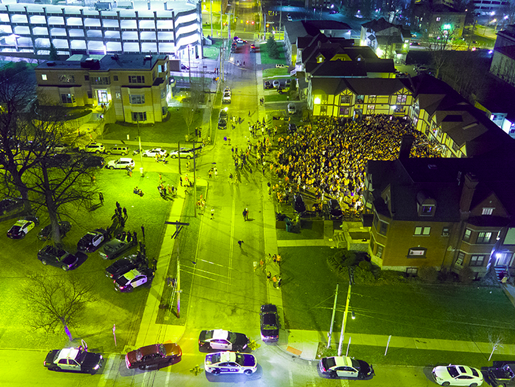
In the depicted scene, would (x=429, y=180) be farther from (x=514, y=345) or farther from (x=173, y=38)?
(x=173, y=38)

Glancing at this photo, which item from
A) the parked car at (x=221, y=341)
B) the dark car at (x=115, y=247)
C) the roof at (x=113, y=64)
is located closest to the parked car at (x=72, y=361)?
the parked car at (x=221, y=341)

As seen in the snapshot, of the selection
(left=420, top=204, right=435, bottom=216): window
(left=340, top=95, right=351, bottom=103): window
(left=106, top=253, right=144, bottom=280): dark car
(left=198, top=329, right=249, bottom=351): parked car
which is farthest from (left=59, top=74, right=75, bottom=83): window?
(left=420, top=204, right=435, bottom=216): window

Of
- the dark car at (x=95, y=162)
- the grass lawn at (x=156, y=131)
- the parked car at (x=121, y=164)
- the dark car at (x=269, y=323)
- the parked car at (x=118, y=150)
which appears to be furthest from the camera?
the grass lawn at (x=156, y=131)

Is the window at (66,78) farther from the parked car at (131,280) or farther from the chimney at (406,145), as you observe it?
the chimney at (406,145)

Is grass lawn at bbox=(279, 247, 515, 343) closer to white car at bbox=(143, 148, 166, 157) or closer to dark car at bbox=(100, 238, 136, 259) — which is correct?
dark car at bbox=(100, 238, 136, 259)

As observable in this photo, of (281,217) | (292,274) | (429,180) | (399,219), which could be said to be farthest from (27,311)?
(429,180)
